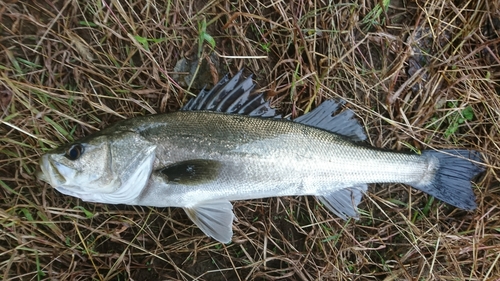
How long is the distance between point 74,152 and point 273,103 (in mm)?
1373

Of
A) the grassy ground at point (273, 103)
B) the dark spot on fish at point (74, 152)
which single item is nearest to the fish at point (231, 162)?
the dark spot on fish at point (74, 152)

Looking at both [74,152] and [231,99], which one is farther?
[231,99]

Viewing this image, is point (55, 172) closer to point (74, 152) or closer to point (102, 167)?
point (74, 152)

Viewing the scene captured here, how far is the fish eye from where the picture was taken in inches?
84.4

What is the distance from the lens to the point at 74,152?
2152 millimetres

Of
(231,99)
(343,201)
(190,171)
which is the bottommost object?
(343,201)

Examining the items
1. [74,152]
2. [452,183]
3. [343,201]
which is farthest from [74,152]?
[452,183]

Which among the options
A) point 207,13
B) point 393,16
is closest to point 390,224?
point 393,16

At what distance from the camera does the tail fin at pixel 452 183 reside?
8.63 ft

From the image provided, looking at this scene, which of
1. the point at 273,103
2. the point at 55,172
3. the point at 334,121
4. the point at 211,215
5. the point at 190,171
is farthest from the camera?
the point at 273,103

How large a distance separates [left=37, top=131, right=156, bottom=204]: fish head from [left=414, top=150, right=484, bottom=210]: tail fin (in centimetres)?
194

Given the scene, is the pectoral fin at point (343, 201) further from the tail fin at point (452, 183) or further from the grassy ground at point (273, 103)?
the tail fin at point (452, 183)

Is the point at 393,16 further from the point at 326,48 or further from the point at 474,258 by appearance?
the point at 474,258

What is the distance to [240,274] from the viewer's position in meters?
2.71
